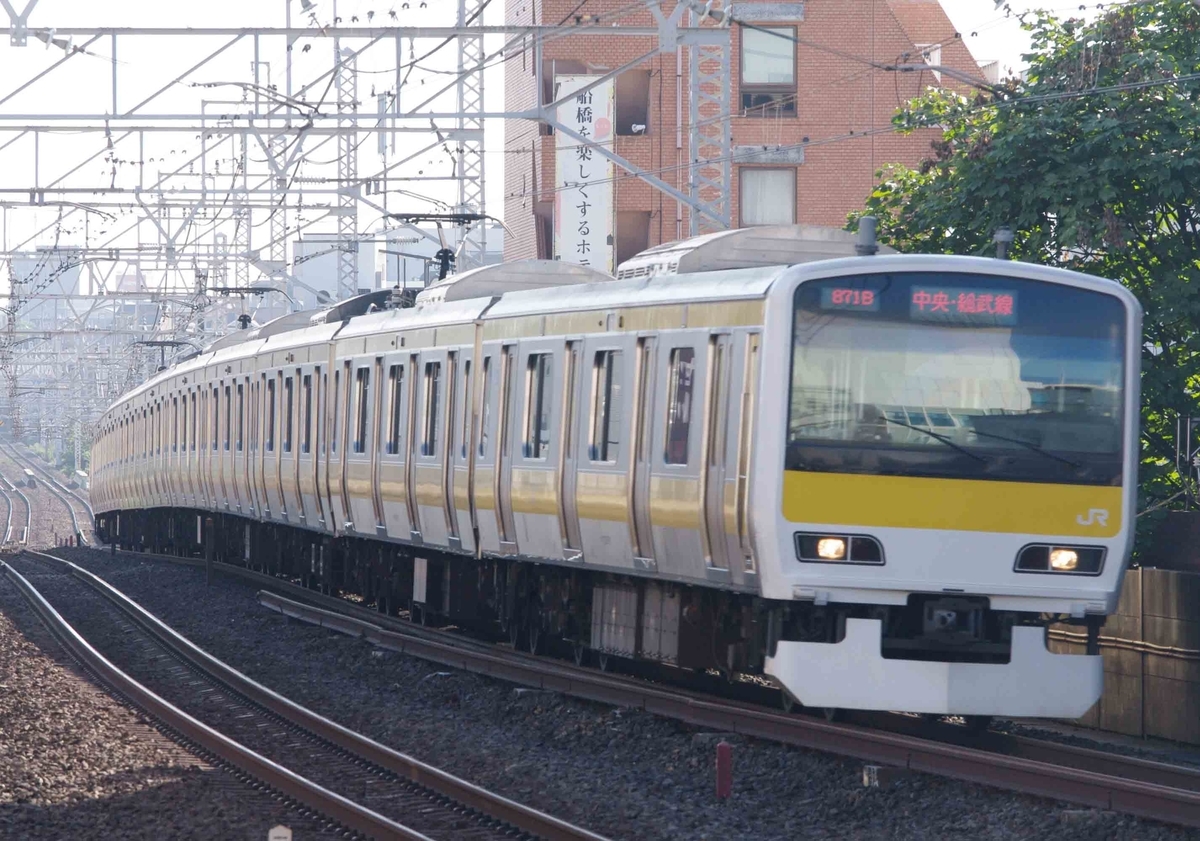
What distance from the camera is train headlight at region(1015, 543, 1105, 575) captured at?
429 inches

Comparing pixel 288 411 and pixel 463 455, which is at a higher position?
pixel 288 411

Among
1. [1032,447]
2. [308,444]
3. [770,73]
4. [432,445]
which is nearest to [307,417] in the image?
[308,444]

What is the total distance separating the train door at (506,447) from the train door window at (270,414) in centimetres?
884

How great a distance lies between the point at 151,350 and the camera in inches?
2212

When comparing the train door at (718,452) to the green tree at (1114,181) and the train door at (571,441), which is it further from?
the green tree at (1114,181)

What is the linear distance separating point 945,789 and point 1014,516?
1.91 metres

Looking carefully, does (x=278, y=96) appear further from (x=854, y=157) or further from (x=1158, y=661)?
(x=854, y=157)

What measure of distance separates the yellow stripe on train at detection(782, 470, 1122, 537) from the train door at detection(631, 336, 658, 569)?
Answer: 200cm

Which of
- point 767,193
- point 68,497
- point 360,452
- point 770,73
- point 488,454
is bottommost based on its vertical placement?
point 68,497

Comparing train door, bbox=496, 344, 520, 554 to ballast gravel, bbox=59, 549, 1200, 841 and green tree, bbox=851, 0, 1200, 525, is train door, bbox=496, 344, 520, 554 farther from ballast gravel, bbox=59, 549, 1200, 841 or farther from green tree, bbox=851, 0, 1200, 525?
green tree, bbox=851, 0, 1200, 525

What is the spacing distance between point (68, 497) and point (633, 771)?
77.1 m

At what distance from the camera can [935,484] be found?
35.3 ft

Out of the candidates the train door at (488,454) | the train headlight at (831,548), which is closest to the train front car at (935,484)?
the train headlight at (831,548)

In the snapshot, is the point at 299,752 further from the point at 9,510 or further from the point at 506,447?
the point at 9,510
